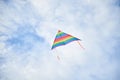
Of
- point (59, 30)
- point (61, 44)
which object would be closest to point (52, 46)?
point (61, 44)

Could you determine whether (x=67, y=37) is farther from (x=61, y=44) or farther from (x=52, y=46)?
(x=52, y=46)

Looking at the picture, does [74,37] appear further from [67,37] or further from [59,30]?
[59,30]

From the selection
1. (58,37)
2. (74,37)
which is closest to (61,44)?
(58,37)

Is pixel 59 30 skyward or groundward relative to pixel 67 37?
skyward

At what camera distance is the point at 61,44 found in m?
14.7

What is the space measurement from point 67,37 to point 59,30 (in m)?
1.40

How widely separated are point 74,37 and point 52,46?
9.88ft

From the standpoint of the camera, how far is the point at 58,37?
14.9m

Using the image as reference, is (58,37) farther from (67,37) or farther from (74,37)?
(74,37)

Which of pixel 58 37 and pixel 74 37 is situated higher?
pixel 58 37

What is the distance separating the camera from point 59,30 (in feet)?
48.3

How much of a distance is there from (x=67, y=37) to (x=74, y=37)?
105 cm

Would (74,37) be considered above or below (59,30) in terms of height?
below

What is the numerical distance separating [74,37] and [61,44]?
194 centimetres
